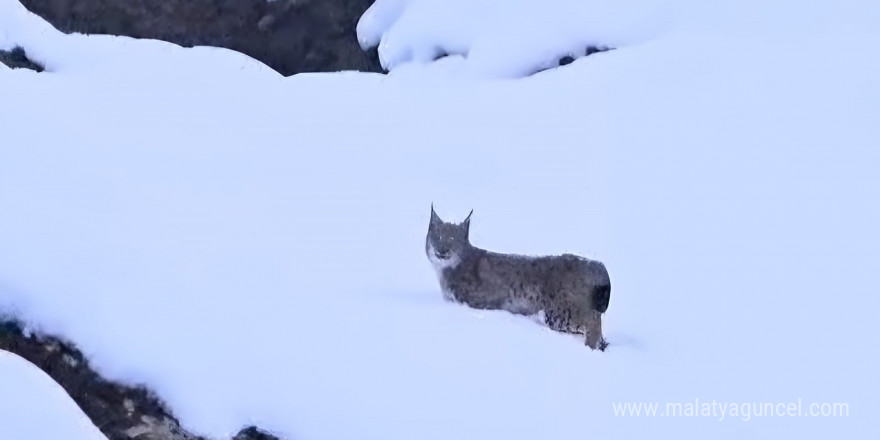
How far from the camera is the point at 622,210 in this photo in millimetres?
9969

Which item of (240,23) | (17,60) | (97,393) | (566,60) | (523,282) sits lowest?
(97,393)

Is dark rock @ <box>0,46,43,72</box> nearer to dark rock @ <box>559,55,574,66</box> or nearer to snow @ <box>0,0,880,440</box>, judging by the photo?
snow @ <box>0,0,880,440</box>

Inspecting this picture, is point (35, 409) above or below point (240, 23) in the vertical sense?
below

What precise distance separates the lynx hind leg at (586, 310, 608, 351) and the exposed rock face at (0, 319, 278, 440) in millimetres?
4336

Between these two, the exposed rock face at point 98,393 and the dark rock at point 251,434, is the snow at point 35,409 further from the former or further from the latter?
the dark rock at point 251,434

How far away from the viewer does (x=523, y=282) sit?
28.7 ft

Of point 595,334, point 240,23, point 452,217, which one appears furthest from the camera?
point 240,23

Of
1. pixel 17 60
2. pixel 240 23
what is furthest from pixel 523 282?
pixel 17 60

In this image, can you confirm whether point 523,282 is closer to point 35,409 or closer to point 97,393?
point 97,393

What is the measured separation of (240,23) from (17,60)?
3372 millimetres

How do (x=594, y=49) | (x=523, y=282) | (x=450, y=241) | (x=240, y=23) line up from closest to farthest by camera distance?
(x=523, y=282), (x=450, y=241), (x=594, y=49), (x=240, y=23)

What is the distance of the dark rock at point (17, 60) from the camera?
12.1 m

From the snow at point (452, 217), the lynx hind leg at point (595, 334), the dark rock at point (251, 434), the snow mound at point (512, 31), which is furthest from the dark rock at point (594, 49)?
the dark rock at point (251, 434)

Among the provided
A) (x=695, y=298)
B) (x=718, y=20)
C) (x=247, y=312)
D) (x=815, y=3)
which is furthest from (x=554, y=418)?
(x=815, y=3)
